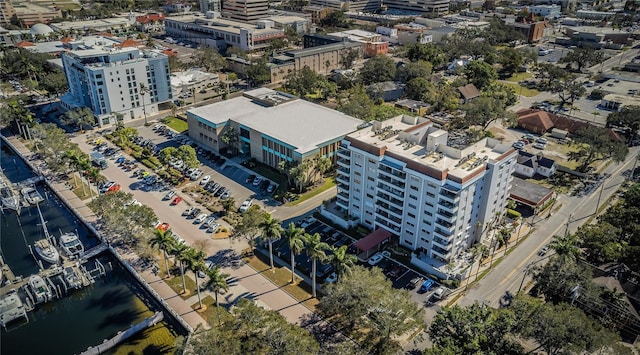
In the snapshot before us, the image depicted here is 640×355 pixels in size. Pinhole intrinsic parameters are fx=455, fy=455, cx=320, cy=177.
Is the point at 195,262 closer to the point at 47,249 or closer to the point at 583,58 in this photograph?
the point at 47,249

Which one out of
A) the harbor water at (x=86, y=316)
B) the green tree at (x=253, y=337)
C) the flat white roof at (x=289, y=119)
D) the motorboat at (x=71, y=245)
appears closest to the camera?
the green tree at (x=253, y=337)

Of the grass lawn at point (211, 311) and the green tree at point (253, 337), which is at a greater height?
the green tree at point (253, 337)

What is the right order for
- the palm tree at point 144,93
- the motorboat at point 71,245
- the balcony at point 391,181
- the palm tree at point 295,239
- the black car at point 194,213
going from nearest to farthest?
1. the palm tree at point 295,239
2. the balcony at point 391,181
3. the motorboat at point 71,245
4. the black car at point 194,213
5. the palm tree at point 144,93

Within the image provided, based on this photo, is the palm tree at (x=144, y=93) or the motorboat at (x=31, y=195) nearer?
the motorboat at (x=31, y=195)

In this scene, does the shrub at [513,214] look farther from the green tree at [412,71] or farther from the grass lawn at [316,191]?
the green tree at [412,71]

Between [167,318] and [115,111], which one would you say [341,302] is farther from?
[115,111]

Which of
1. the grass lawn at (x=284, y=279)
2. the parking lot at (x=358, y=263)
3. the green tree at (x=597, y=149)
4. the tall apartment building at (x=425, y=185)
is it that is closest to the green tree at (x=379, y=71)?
the green tree at (x=597, y=149)

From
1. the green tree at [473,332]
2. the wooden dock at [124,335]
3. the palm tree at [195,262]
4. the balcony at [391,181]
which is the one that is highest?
the balcony at [391,181]
